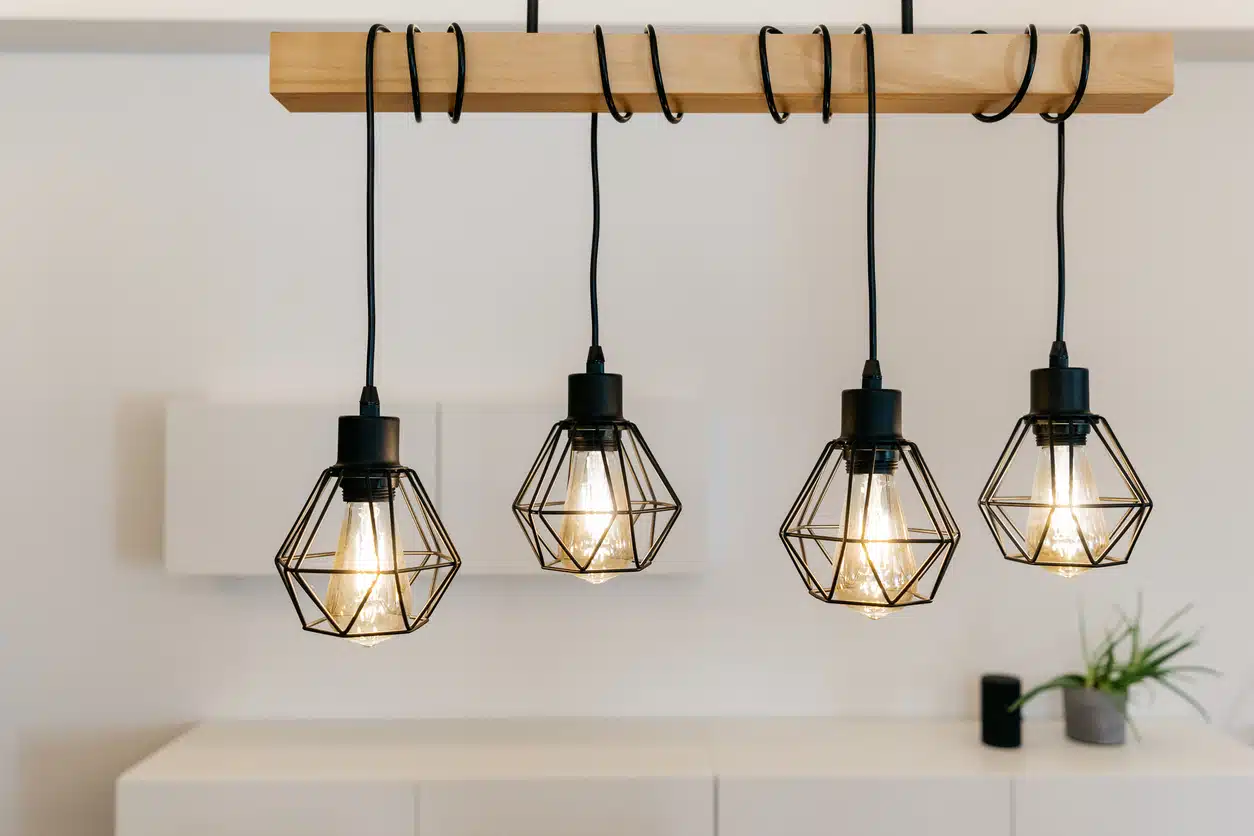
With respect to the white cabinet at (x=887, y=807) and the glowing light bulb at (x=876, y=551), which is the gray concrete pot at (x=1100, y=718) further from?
the glowing light bulb at (x=876, y=551)

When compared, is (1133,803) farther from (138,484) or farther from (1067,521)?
(138,484)

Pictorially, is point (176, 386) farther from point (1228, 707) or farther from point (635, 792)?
point (1228, 707)

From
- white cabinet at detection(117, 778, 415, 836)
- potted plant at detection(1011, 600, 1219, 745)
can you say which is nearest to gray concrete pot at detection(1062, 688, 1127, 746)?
potted plant at detection(1011, 600, 1219, 745)

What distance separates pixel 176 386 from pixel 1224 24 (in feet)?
8.60

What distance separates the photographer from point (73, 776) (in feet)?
7.48

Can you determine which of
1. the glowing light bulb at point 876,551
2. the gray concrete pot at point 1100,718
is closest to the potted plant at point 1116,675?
the gray concrete pot at point 1100,718

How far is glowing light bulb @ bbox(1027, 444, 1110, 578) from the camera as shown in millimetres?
795

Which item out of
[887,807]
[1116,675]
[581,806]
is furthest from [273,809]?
[1116,675]

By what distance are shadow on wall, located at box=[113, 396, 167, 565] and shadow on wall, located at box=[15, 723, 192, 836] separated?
0.44 m

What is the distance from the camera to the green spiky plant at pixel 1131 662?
6.98 feet

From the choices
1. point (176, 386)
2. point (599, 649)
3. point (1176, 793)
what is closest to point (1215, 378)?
point (1176, 793)

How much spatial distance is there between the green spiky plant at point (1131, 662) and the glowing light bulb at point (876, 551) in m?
1.58

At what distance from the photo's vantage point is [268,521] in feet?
6.97

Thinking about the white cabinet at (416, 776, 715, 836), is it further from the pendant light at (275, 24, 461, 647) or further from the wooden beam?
the wooden beam
